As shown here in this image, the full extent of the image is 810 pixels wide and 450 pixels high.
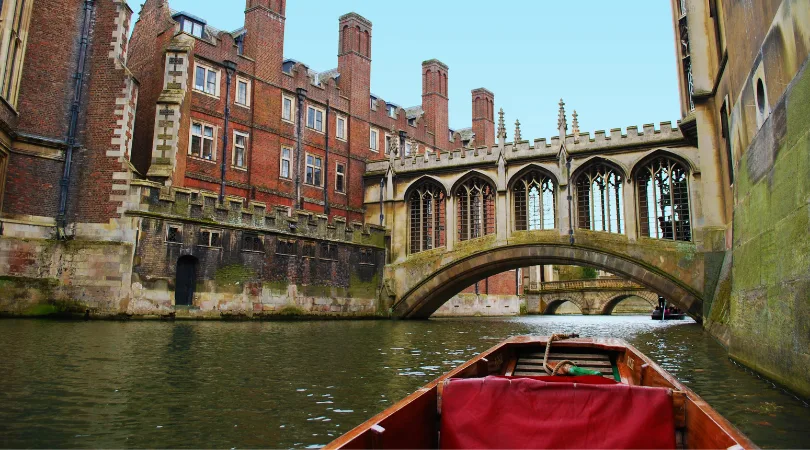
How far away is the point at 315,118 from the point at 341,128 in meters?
1.76

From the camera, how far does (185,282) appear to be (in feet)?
69.2

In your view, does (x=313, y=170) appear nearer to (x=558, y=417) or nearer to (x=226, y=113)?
(x=226, y=113)

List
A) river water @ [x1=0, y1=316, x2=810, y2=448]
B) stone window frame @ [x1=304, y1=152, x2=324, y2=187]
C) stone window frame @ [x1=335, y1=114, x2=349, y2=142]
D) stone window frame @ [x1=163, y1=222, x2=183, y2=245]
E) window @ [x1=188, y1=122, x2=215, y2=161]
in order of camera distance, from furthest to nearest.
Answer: stone window frame @ [x1=335, y1=114, x2=349, y2=142] → stone window frame @ [x1=304, y1=152, x2=324, y2=187] → window @ [x1=188, y1=122, x2=215, y2=161] → stone window frame @ [x1=163, y1=222, x2=183, y2=245] → river water @ [x1=0, y1=316, x2=810, y2=448]

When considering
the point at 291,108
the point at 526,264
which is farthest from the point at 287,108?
the point at 526,264

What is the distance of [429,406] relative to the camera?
3887 millimetres

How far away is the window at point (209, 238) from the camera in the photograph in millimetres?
21438

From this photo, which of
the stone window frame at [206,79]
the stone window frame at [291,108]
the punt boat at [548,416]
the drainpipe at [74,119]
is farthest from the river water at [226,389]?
the stone window frame at [291,108]

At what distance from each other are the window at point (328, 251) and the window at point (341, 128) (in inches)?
300

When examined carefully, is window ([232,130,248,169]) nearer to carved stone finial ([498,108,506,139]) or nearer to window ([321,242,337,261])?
window ([321,242,337,261])

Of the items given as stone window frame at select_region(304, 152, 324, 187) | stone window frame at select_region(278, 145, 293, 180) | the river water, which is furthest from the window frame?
the river water

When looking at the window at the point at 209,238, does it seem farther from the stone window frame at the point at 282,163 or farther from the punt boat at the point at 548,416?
the punt boat at the point at 548,416

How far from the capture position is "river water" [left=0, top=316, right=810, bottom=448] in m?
5.15

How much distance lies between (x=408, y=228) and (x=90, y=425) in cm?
2393

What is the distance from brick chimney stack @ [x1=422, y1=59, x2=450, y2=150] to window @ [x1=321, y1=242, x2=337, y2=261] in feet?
52.6
